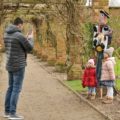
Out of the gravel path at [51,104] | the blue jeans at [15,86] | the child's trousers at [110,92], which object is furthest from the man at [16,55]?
the child's trousers at [110,92]

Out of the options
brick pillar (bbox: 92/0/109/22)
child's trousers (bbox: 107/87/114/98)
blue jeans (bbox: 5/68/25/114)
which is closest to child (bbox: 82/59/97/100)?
child's trousers (bbox: 107/87/114/98)

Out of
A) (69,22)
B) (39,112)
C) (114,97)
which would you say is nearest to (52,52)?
(69,22)

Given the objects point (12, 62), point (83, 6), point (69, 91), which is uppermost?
point (83, 6)

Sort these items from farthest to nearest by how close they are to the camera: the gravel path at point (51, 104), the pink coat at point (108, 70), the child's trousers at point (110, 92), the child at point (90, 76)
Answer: the child at point (90, 76) < the child's trousers at point (110, 92) < the pink coat at point (108, 70) < the gravel path at point (51, 104)

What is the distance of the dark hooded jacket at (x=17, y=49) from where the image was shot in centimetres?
1066

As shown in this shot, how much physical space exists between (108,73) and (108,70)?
0.09m

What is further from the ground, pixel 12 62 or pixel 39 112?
pixel 12 62

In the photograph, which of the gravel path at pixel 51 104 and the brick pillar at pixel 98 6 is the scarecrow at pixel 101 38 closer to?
the gravel path at pixel 51 104

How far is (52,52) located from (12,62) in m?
18.6

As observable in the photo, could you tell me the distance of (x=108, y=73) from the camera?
525 inches

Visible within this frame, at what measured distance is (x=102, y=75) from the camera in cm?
1343

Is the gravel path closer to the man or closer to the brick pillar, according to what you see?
the man

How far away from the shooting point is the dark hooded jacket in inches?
420

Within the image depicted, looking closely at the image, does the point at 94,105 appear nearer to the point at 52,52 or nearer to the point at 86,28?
the point at 86,28
